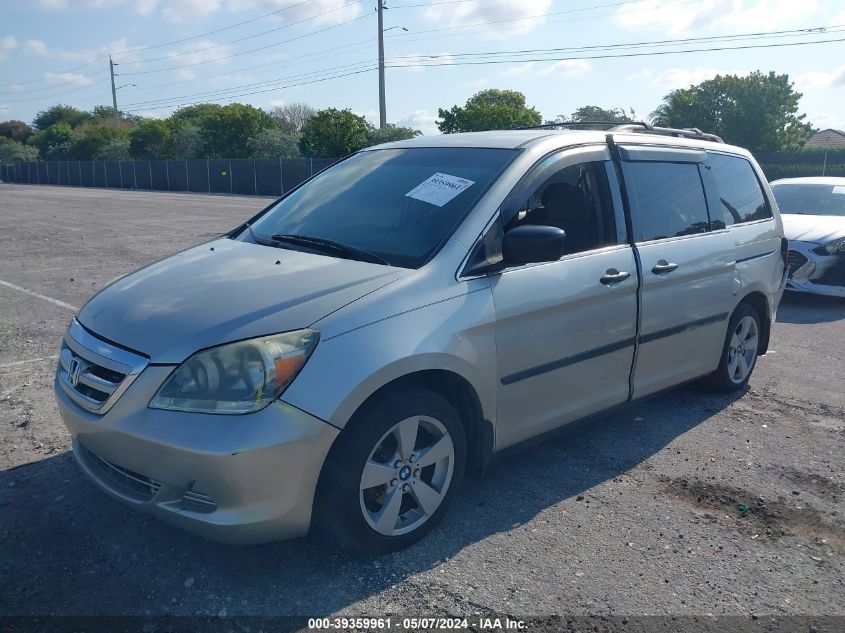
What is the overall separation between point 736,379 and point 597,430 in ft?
4.71

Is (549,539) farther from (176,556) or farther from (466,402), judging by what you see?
(176,556)

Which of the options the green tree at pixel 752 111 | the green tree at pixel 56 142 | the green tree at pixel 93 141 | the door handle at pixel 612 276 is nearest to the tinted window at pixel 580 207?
the door handle at pixel 612 276

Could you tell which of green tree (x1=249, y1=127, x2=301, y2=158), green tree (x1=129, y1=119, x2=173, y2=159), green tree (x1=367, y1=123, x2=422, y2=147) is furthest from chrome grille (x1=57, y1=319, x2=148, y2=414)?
green tree (x1=129, y1=119, x2=173, y2=159)

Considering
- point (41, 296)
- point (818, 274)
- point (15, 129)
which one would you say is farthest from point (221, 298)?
point (15, 129)

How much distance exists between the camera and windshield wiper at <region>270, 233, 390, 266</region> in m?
3.67

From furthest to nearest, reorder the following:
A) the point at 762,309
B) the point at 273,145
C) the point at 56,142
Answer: the point at 56,142 < the point at 273,145 < the point at 762,309

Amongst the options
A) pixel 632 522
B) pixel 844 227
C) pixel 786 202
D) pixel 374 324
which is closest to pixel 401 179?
pixel 374 324

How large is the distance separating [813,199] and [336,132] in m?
37.8

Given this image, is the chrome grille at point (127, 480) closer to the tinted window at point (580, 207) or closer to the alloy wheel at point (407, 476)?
the alloy wheel at point (407, 476)

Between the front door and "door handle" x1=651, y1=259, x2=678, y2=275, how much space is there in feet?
0.71

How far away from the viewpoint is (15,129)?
4744 inches

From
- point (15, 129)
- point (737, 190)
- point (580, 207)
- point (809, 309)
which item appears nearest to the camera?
point (580, 207)

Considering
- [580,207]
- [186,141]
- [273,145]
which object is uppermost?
[186,141]

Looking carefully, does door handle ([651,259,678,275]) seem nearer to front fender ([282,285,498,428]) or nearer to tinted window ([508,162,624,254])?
tinted window ([508,162,624,254])
